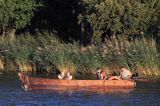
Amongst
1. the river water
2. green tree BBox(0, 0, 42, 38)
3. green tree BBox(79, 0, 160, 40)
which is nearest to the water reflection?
the river water

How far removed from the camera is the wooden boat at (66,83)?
107 feet

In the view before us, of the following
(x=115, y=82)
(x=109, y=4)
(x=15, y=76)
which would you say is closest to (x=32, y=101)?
(x=115, y=82)

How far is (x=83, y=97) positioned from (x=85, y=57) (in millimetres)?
8484

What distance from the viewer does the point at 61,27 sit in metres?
57.6

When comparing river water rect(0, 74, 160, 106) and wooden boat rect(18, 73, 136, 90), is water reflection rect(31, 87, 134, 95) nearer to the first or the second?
river water rect(0, 74, 160, 106)

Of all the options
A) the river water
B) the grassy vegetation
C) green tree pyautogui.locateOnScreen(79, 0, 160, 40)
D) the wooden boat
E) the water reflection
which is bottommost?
the river water

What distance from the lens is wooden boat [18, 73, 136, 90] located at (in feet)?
107

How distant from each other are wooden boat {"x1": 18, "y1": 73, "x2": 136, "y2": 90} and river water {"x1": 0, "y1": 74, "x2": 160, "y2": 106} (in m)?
0.33

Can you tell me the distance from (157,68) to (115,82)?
4.90m

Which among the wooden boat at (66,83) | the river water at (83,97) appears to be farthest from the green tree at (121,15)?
the wooden boat at (66,83)

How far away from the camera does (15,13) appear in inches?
1949

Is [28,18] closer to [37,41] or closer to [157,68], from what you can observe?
[37,41]

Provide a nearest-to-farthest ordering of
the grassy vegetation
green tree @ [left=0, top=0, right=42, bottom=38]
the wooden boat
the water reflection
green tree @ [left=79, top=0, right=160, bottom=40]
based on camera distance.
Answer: the water reflection
the wooden boat
the grassy vegetation
green tree @ [left=79, top=0, right=160, bottom=40]
green tree @ [left=0, top=0, right=42, bottom=38]

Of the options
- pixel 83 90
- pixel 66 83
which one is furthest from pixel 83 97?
pixel 66 83
